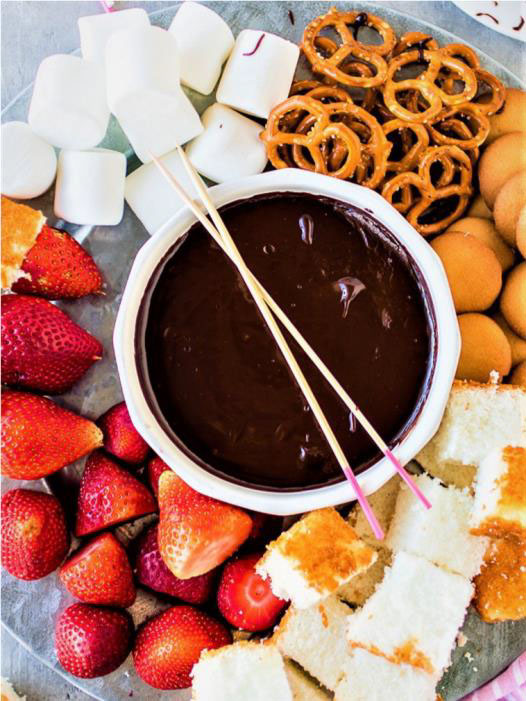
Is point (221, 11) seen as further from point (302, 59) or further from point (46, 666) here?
point (46, 666)

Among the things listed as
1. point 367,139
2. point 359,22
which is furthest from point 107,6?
point 367,139

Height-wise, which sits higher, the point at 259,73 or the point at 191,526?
the point at 259,73

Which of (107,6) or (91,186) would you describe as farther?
(107,6)

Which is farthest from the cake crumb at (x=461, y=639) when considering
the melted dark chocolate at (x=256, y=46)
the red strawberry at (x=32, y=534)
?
the melted dark chocolate at (x=256, y=46)

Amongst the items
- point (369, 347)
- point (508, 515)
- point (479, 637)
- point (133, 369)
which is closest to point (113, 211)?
point (133, 369)

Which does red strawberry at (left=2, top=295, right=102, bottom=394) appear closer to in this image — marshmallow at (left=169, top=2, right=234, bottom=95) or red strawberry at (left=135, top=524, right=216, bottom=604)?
red strawberry at (left=135, top=524, right=216, bottom=604)

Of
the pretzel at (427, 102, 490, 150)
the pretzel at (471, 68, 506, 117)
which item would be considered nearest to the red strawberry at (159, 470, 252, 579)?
the pretzel at (427, 102, 490, 150)

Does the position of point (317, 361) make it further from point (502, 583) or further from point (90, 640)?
point (90, 640)
